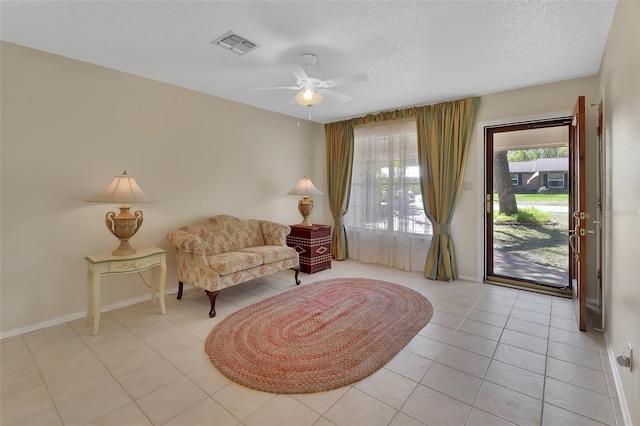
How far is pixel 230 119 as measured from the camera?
420 cm

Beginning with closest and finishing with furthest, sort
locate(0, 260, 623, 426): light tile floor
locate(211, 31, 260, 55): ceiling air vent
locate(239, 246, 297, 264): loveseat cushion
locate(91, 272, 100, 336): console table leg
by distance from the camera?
locate(0, 260, 623, 426): light tile floor
locate(211, 31, 260, 55): ceiling air vent
locate(91, 272, 100, 336): console table leg
locate(239, 246, 297, 264): loveseat cushion

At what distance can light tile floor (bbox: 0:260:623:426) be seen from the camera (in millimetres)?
1657

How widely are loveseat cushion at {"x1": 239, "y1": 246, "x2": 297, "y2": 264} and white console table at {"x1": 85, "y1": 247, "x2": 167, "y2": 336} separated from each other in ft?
3.33

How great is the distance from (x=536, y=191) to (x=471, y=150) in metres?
0.96

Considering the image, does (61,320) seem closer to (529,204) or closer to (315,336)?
(315,336)

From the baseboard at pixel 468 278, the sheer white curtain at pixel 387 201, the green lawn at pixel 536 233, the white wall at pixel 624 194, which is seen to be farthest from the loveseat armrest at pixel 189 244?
the green lawn at pixel 536 233

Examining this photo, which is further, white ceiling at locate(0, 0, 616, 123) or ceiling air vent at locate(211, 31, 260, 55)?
ceiling air vent at locate(211, 31, 260, 55)

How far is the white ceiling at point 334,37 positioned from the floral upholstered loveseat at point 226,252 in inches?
70.8

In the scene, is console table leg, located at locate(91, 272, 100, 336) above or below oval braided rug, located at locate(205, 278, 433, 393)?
above

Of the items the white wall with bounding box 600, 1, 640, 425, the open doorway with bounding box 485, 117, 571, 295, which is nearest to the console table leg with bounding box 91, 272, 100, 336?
the white wall with bounding box 600, 1, 640, 425

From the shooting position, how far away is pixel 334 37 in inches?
96.6

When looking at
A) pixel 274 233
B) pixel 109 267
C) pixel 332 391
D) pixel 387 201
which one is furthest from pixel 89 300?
pixel 387 201

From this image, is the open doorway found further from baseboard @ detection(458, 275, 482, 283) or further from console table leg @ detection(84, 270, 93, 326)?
console table leg @ detection(84, 270, 93, 326)

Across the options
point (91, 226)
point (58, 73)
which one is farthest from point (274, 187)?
point (58, 73)
